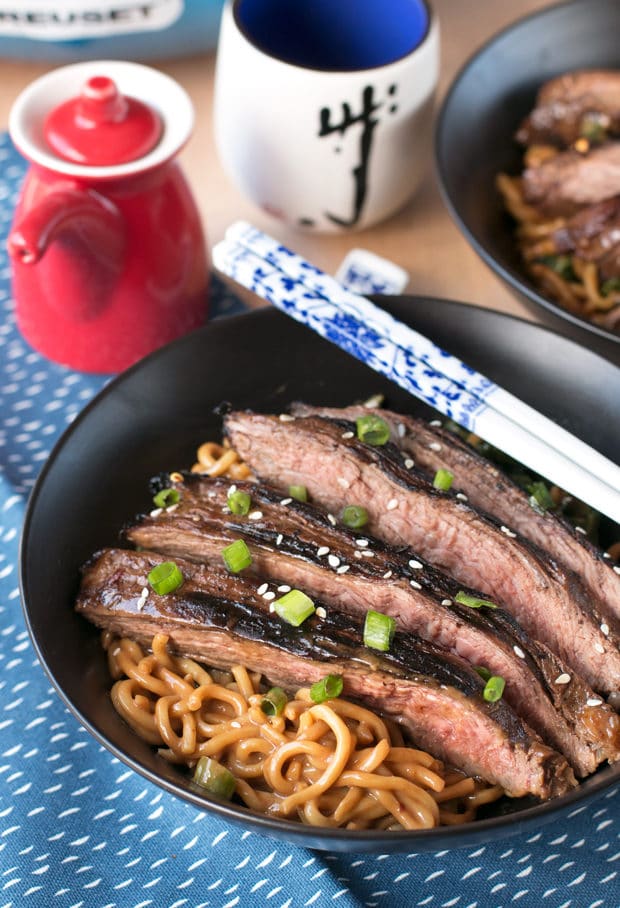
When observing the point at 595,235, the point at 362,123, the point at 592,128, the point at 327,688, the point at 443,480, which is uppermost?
the point at 362,123

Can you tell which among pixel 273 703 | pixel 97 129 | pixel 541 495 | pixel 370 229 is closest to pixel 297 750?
pixel 273 703

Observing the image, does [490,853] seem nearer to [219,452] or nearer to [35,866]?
[35,866]

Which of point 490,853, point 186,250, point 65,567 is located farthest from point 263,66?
point 490,853

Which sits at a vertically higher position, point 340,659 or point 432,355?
point 432,355

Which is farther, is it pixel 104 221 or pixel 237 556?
pixel 104 221

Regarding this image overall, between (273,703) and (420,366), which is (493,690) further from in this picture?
(420,366)

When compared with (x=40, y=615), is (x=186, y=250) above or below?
above
